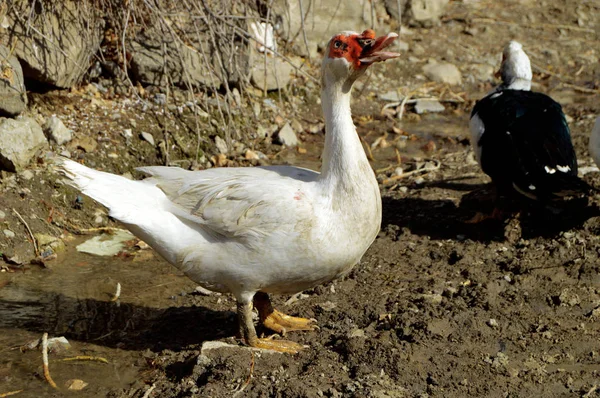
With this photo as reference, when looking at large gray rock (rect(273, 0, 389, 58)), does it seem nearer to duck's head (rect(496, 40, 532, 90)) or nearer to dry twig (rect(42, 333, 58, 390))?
duck's head (rect(496, 40, 532, 90))

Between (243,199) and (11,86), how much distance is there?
2.75m

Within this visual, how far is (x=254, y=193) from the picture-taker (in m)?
3.74

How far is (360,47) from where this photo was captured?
3607 millimetres

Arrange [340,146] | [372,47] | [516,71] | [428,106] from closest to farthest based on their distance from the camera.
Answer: [372,47] < [340,146] < [516,71] < [428,106]

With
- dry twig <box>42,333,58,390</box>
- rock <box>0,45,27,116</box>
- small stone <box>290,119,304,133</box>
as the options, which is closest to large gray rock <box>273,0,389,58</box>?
small stone <box>290,119,304,133</box>

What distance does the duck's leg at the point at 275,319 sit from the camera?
4.14m

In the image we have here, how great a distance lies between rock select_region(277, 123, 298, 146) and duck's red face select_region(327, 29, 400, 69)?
3.36 meters

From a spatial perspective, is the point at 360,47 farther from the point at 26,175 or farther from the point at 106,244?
the point at 26,175

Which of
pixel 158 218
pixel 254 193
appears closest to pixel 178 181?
pixel 158 218

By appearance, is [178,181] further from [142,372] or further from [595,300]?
[595,300]

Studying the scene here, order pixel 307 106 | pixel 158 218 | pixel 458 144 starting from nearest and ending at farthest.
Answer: pixel 158 218, pixel 458 144, pixel 307 106

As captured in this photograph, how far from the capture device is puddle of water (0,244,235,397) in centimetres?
390

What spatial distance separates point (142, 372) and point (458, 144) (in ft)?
14.4

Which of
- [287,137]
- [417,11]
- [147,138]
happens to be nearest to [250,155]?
[287,137]
